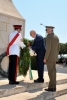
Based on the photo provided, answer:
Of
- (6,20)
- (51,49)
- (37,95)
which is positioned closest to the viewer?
(37,95)

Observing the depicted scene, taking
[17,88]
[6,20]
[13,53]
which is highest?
[6,20]

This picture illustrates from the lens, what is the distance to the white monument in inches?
292

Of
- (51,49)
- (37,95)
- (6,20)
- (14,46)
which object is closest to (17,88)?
(37,95)

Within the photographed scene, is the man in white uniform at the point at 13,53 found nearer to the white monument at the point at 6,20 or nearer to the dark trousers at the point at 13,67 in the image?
the dark trousers at the point at 13,67

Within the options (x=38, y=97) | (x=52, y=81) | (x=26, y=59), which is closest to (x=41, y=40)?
(x=26, y=59)

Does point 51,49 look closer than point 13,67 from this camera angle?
Yes

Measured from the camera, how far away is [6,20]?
296 inches

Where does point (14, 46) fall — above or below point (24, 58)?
above

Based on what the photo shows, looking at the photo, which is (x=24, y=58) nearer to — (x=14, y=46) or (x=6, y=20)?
(x=14, y=46)

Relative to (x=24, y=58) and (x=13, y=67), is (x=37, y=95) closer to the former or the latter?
(x=13, y=67)

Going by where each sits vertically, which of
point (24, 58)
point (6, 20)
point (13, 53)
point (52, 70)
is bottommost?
point (52, 70)

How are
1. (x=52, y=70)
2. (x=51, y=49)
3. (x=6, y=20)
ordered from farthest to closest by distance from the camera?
(x=6, y=20) < (x=52, y=70) < (x=51, y=49)

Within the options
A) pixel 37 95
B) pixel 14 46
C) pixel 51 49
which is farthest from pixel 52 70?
pixel 14 46

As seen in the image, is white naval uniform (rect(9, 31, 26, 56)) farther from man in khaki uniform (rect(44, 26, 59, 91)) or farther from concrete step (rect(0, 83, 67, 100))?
concrete step (rect(0, 83, 67, 100))
